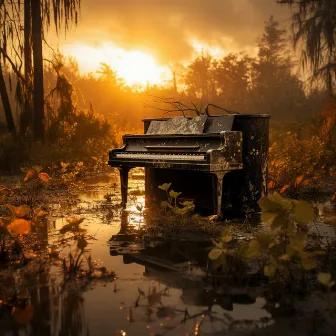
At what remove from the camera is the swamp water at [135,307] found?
2852 millimetres

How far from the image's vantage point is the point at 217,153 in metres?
6.14

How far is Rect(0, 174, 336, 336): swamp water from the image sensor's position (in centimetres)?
285

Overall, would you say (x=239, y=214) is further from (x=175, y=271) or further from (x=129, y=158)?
(x=175, y=271)

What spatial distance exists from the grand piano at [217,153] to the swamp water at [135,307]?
2.17m

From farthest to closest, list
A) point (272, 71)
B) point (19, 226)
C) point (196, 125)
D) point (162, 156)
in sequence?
point (272, 71), point (196, 125), point (162, 156), point (19, 226)

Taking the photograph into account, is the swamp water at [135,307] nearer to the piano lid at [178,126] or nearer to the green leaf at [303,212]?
the green leaf at [303,212]

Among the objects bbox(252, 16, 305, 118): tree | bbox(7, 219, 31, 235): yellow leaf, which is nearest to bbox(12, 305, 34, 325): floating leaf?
bbox(7, 219, 31, 235): yellow leaf

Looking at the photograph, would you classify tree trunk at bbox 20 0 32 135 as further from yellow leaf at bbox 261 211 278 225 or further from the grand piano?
yellow leaf at bbox 261 211 278 225

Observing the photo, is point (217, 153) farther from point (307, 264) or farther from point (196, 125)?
point (307, 264)

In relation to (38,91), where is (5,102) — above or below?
below

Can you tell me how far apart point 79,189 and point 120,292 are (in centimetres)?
689

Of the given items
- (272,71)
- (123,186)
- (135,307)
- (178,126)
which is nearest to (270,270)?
(135,307)

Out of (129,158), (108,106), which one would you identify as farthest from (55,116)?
(108,106)

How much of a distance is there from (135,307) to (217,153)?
329 centimetres
